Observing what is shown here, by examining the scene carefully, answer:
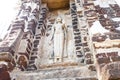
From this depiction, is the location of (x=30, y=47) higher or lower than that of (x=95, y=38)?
lower

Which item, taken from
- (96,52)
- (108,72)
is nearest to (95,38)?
(96,52)

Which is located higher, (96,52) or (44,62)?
(96,52)

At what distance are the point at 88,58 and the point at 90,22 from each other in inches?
25.3

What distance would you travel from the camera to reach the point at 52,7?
20.2ft

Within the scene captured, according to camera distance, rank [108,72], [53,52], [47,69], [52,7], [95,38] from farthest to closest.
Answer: [52,7] → [53,52] → [47,69] → [95,38] → [108,72]

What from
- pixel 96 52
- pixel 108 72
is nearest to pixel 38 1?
pixel 96 52

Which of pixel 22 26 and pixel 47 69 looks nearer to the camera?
pixel 47 69

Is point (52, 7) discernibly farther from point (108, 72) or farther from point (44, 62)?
point (108, 72)

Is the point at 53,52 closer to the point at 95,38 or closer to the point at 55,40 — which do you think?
the point at 55,40

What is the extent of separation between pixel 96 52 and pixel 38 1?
2.76 metres

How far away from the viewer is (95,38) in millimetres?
3654

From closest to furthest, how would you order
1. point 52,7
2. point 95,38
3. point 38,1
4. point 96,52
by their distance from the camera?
point 96,52
point 95,38
point 38,1
point 52,7

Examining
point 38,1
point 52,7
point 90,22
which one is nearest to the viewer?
point 90,22

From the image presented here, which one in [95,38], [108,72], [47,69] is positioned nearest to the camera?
[108,72]
